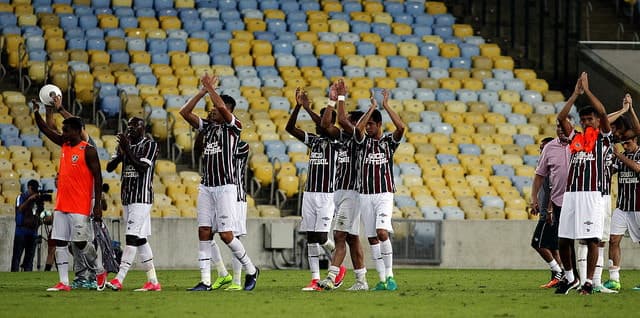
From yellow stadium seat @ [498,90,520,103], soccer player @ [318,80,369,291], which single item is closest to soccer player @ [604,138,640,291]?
soccer player @ [318,80,369,291]

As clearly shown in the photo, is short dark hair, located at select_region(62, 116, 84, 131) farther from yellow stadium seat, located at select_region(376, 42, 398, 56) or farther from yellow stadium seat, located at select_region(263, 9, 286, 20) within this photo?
yellow stadium seat, located at select_region(263, 9, 286, 20)

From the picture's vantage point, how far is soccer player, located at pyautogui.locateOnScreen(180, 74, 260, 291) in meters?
16.3

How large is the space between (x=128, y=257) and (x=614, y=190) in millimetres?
15465

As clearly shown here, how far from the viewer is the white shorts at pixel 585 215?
50.5ft

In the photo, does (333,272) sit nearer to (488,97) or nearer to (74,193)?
(74,193)

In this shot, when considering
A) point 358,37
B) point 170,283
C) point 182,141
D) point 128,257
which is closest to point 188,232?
point 182,141

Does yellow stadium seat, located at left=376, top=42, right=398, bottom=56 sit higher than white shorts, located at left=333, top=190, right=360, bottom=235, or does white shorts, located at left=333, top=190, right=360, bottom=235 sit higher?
yellow stadium seat, located at left=376, top=42, right=398, bottom=56

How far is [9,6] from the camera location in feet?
105

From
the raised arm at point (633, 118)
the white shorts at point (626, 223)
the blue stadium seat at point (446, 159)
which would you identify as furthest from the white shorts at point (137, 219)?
the blue stadium seat at point (446, 159)

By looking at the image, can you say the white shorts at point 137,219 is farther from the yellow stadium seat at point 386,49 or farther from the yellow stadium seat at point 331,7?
the yellow stadium seat at point 331,7

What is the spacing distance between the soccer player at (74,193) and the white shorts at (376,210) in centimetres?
334

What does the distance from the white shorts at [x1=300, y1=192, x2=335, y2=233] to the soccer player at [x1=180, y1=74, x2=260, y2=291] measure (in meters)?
1.05

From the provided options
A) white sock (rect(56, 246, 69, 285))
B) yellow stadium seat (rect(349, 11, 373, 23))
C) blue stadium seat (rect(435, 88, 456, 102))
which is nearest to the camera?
white sock (rect(56, 246, 69, 285))

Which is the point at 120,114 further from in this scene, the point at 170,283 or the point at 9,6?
the point at 170,283
